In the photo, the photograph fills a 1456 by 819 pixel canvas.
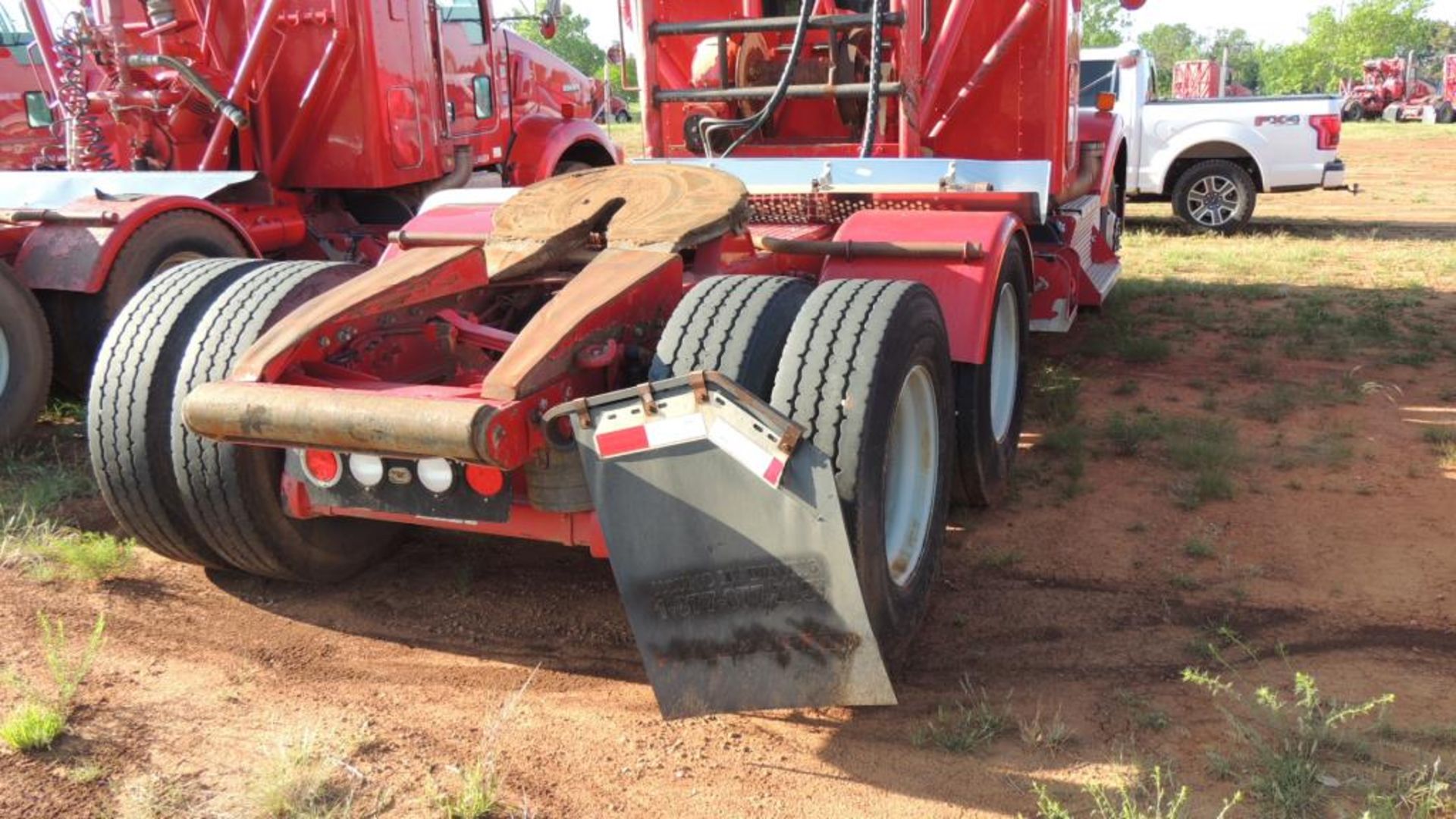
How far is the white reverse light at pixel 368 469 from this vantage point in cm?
332

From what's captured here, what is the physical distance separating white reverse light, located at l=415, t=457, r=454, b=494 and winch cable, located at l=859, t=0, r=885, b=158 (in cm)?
272

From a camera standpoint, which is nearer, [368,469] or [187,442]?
[368,469]

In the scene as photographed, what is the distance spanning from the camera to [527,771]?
3.12 metres

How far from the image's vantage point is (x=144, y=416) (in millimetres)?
3711

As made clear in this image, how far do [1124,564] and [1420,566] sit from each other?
3.44ft

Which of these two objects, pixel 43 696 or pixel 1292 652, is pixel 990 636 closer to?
pixel 1292 652

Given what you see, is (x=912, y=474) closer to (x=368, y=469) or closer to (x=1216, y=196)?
(x=368, y=469)

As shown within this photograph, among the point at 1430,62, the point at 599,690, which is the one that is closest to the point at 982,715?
the point at 599,690

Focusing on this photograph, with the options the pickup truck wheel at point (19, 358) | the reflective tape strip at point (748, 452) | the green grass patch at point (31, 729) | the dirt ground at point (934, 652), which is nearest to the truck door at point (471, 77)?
the pickup truck wheel at point (19, 358)

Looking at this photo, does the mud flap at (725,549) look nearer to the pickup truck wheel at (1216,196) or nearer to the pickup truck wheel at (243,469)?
the pickup truck wheel at (243,469)

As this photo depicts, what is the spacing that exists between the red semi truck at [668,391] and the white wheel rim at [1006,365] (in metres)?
0.02

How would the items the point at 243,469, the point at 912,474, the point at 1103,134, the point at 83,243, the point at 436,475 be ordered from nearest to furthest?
1. the point at 436,475
2. the point at 243,469
3. the point at 912,474
4. the point at 83,243
5. the point at 1103,134

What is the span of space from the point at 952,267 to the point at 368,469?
221 cm

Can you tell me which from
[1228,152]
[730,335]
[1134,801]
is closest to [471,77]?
[730,335]
